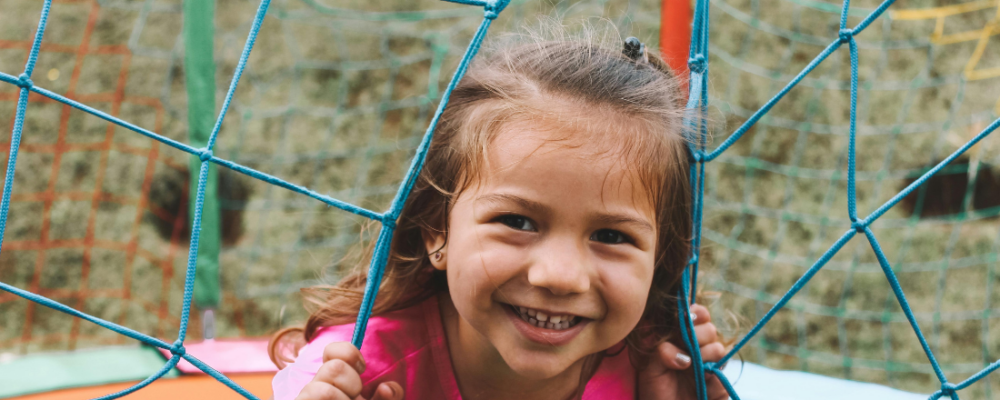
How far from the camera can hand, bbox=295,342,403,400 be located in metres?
0.67

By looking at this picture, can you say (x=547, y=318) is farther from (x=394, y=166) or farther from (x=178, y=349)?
(x=394, y=166)

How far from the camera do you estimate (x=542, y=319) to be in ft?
2.27

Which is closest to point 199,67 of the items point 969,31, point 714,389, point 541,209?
point 541,209

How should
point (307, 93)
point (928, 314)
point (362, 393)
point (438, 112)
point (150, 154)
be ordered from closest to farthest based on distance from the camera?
point (438, 112)
point (362, 393)
point (928, 314)
point (150, 154)
point (307, 93)

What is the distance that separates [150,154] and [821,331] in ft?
6.42

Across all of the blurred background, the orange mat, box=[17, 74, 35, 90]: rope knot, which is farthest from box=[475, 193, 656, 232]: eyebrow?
the blurred background

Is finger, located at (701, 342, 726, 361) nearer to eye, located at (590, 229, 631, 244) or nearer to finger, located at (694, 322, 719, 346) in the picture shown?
finger, located at (694, 322, 719, 346)

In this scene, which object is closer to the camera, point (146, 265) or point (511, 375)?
point (511, 375)

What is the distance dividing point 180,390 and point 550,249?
2.34 ft

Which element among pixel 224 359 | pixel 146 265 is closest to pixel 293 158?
pixel 146 265

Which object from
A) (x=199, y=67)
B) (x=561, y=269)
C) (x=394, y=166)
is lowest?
(x=561, y=269)

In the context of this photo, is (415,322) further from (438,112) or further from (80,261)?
(80,261)

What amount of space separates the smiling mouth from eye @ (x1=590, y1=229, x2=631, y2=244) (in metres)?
0.08

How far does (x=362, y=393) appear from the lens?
81 cm
